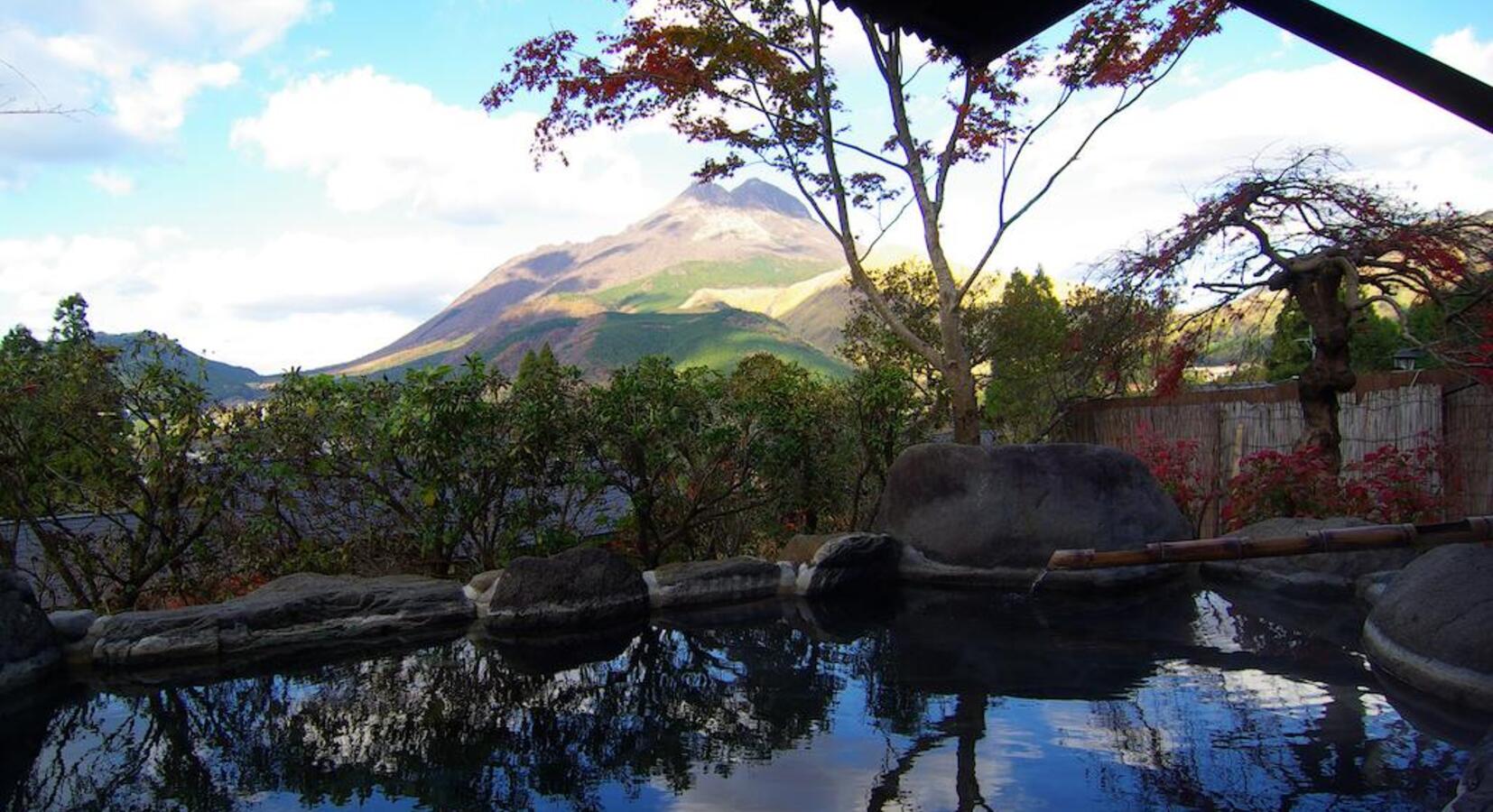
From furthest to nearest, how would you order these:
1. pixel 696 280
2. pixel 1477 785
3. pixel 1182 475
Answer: pixel 696 280
pixel 1182 475
pixel 1477 785

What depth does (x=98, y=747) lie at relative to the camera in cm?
504

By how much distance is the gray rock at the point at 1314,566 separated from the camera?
7.77 metres

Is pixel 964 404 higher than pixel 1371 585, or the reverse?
pixel 964 404

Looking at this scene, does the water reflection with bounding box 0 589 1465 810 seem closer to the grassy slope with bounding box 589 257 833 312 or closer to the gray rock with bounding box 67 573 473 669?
the gray rock with bounding box 67 573 473 669

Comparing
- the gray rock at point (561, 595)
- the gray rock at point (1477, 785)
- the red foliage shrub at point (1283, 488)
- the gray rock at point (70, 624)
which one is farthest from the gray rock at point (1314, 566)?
the gray rock at point (70, 624)

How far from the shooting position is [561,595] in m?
7.56

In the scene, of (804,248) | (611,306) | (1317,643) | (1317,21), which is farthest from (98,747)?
(804,248)

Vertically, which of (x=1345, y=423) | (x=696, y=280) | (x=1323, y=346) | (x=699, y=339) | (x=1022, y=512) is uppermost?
(x=696, y=280)

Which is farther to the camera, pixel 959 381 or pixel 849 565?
pixel 959 381

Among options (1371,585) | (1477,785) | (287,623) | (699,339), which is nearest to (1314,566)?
(1371,585)

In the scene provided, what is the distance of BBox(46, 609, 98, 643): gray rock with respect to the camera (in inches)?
260

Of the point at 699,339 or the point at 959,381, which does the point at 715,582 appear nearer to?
the point at 959,381

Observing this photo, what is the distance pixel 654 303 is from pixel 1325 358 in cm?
13626

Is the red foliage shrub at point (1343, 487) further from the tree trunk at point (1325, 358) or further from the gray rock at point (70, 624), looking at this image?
the gray rock at point (70, 624)
